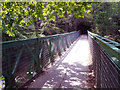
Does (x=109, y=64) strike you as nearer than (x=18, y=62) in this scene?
Yes

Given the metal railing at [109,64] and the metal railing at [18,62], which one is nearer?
the metal railing at [109,64]

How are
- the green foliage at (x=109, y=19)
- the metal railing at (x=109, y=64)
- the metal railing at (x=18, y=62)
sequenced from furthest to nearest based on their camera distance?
the green foliage at (x=109, y=19) → the metal railing at (x=18, y=62) → the metal railing at (x=109, y=64)

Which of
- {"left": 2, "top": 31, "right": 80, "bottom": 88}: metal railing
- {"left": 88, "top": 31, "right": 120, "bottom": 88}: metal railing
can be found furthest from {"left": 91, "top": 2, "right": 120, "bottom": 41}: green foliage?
{"left": 88, "top": 31, "right": 120, "bottom": 88}: metal railing

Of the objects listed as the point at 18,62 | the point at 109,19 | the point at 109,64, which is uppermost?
the point at 109,19

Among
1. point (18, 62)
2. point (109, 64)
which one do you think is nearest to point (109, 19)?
point (18, 62)

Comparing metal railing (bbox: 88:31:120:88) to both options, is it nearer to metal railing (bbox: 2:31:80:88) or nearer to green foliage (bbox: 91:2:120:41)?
metal railing (bbox: 2:31:80:88)

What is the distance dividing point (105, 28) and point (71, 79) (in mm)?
22938

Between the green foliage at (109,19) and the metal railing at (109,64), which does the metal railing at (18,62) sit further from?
the green foliage at (109,19)

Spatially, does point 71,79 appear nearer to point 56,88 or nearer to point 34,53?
point 56,88

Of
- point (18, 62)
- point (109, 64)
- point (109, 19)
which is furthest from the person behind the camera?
point (109, 19)

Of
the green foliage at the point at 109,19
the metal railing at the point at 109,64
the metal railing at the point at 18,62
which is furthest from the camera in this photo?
the green foliage at the point at 109,19

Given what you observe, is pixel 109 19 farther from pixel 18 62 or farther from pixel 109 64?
pixel 109 64

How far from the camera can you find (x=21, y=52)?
9.23 feet

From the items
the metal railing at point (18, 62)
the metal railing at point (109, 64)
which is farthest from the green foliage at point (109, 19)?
the metal railing at point (109, 64)
